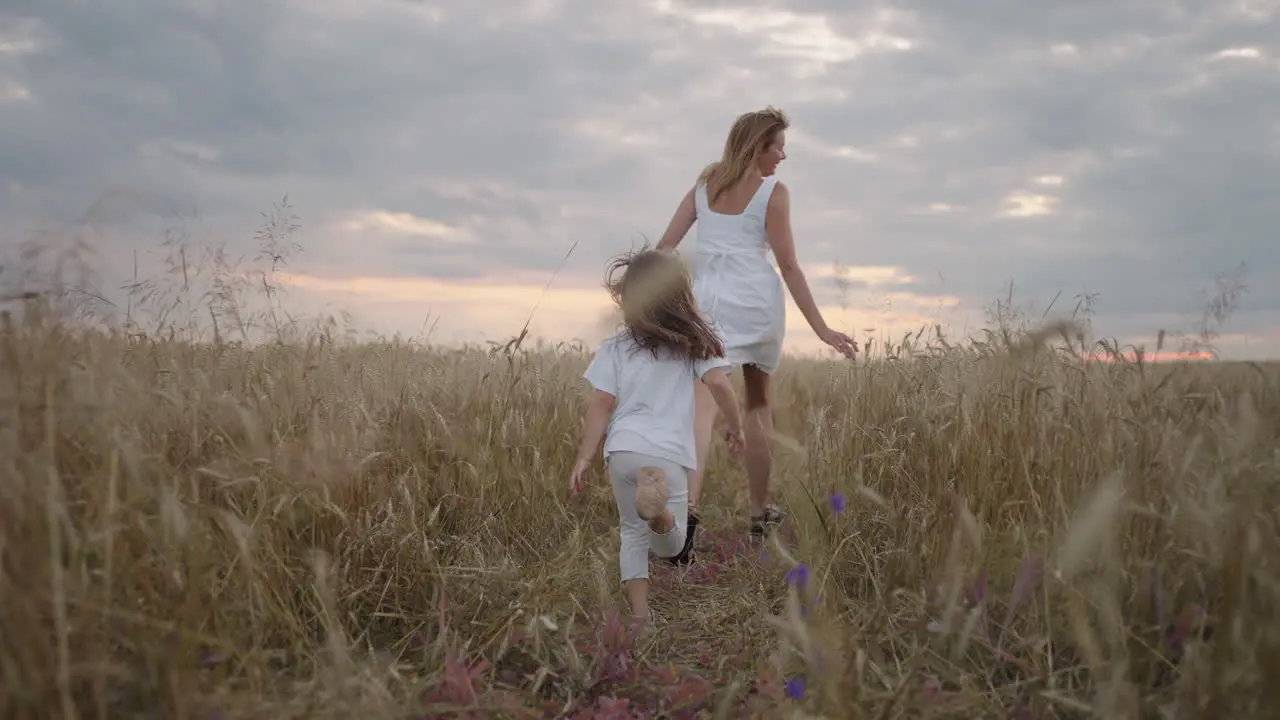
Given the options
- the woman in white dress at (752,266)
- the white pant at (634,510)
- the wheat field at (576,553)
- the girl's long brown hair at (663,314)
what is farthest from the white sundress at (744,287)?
the white pant at (634,510)

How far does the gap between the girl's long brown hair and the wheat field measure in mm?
575

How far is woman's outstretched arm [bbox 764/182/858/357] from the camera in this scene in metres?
4.62

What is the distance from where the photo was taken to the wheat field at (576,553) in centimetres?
188

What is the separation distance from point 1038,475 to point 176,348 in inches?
143

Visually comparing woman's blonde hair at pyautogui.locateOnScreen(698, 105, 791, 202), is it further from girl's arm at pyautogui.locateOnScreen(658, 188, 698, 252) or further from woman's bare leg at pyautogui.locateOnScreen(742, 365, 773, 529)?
woman's bare leg at pyautogui.locateOnScreen(742, 365, 773, 529)

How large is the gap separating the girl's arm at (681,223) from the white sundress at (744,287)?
0.79 feet

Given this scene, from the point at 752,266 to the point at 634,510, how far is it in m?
1.74

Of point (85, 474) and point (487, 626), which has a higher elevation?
point (85, 474)

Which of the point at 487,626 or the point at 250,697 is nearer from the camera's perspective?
the point at 250,697

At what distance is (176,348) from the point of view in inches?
160

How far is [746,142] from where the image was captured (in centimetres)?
468

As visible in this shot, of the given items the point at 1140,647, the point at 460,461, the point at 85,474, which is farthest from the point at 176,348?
the point at 1140,647

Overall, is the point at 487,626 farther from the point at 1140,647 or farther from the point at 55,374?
the point at 1140,647

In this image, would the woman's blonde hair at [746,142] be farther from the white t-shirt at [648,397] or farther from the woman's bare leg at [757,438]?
the white t-shirt at [648,397]
